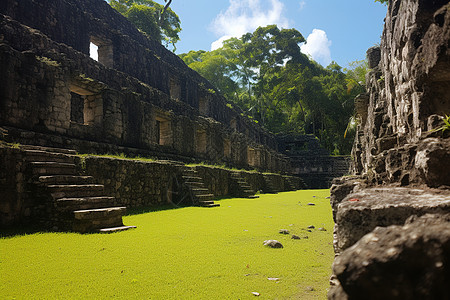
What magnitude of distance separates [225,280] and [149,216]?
14.8ft

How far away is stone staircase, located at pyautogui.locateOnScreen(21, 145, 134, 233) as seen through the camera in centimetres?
509

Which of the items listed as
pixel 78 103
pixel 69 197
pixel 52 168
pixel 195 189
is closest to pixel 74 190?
pixel 69 197

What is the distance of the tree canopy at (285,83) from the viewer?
38.8 metres

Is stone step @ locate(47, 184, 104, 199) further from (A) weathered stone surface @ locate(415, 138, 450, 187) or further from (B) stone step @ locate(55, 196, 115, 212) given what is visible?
(A) weathered stone surface @ locate(415, 138, 450, 187)

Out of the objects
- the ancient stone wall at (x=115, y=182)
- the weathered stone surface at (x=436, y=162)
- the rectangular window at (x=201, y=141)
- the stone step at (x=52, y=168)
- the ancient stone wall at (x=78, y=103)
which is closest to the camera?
the weathered stone surface at (x=436, y=162)

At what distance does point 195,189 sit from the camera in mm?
9852

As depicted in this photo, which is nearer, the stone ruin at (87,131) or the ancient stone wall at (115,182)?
the ancient stone wall at (115,182)

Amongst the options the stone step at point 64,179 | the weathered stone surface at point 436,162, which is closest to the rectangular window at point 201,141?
the stone step at point 64,179

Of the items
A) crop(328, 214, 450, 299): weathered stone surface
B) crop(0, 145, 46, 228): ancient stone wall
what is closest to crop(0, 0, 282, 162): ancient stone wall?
crop(0, 145, 46, 228): ancient stone wall

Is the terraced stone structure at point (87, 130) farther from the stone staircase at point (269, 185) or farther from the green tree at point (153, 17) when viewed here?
the green tree at point (153, 17)

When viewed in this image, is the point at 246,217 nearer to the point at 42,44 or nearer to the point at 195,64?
the point at 42,44

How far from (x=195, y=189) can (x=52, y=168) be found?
4.81 meters

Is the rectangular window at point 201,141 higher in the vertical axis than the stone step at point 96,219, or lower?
higher

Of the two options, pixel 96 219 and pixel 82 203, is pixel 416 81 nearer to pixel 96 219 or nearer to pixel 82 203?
pixel 96 219
